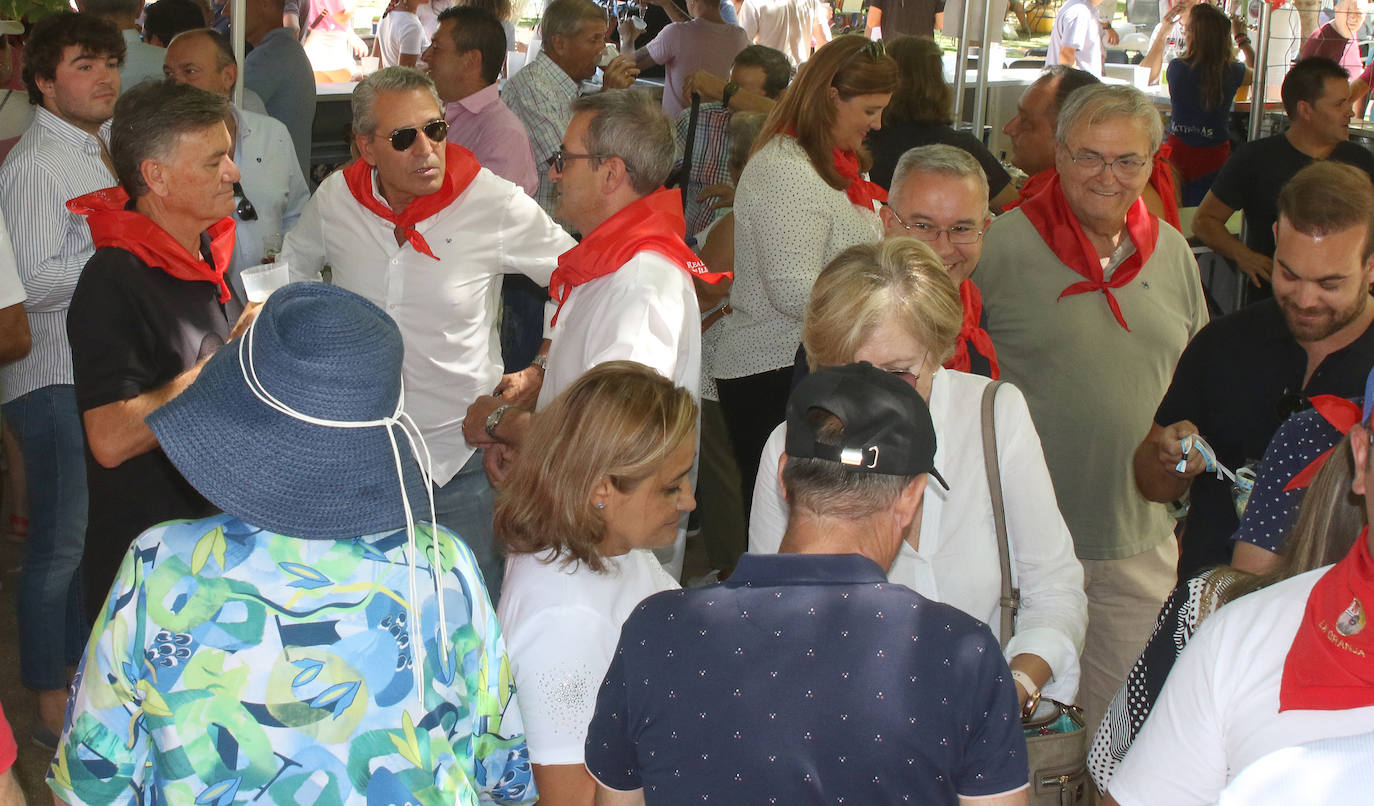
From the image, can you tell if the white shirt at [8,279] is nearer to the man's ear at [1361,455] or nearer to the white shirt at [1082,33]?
the man's ear at [1361,455]

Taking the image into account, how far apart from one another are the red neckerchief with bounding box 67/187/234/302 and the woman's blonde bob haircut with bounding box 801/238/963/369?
137 centimetres

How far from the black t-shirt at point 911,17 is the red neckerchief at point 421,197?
3.88 meters

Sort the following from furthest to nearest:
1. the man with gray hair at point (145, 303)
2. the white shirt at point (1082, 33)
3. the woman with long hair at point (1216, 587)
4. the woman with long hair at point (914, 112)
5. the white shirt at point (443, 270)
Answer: the white shirt at point (1082, 33) < the woman with long hair at point (914, 112) < the white shirt at point (443, 270) < the man with gray hair at point (145, 303) < the woman with long hair at point (1216, 587)

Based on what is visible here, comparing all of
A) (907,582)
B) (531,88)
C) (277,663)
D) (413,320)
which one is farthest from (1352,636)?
(531,88)

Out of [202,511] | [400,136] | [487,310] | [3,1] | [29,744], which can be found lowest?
[29,744]

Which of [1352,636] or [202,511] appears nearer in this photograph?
[1352,636]

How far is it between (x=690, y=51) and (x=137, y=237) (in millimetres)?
→ 4755

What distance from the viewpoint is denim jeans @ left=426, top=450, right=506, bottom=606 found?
11.8 feet

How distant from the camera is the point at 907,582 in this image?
2279 millimetres

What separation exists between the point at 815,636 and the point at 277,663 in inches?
25.6

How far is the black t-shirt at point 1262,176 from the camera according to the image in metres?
5.14

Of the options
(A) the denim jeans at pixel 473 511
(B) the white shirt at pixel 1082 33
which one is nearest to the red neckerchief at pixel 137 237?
(A) the denim jeans at pixel 473 511

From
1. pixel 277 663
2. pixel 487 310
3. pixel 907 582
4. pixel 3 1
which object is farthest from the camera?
pixel 3 1

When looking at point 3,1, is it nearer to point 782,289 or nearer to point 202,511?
point 202,511
